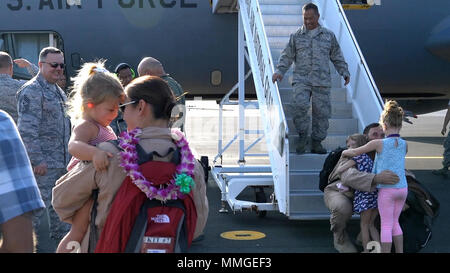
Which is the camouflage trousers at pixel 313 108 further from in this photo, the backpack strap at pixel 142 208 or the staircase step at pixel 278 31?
the backpack strap at pixel 142 208

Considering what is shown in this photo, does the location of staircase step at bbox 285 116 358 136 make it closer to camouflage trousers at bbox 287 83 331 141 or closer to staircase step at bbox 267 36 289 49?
Result: camouflage trousers at bbox 287 83 331 141

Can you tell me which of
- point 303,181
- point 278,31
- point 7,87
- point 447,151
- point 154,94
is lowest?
point 447,151

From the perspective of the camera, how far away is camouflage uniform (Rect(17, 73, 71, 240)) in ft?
15.4

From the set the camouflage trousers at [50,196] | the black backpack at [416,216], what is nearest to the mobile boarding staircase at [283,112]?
the black backpack at [416,216]

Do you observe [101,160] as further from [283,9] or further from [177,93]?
[283,9]

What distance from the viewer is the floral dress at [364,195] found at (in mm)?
4738

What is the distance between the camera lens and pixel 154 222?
219 cm

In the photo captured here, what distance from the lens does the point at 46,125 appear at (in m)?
4.83

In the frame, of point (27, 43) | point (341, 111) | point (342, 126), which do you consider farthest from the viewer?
point (27, 43)

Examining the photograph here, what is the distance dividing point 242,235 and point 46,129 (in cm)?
238

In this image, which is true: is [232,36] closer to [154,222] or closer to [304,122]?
[304,122]

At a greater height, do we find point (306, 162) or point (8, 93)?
point (8, 93)

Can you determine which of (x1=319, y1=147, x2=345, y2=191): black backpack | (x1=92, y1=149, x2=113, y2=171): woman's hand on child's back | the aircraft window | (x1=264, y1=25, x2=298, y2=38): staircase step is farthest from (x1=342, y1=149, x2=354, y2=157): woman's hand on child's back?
the aircraft window
